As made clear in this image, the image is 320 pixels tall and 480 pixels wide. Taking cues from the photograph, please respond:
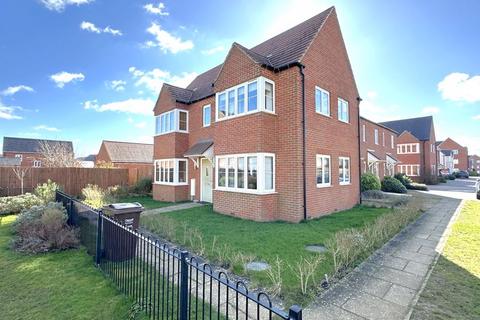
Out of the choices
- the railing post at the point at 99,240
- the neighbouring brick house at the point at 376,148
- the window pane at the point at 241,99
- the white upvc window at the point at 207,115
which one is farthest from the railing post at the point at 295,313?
the neighbouring brick house at the point at 376,148

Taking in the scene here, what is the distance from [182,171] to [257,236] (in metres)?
10.0

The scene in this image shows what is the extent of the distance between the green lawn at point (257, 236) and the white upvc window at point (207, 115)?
5.88m

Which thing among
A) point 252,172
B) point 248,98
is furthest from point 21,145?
point 252,172

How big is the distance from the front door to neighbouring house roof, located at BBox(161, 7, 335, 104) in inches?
172

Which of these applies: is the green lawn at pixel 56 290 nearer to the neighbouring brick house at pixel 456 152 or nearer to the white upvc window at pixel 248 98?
the white upvc window at pixel 248 98

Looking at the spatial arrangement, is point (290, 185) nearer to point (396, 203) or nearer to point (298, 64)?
point (298, 64)

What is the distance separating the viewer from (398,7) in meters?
10.7

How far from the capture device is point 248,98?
1094cm

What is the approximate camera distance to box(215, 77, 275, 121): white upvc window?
410 inches

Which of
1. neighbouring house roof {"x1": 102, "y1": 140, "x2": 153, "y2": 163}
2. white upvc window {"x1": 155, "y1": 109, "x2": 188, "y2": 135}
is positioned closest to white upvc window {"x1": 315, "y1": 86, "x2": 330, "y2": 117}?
white upvc window {"x1": 155, "y1": 109, "x2": 188, "y2": 135}

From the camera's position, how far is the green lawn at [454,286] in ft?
12.2

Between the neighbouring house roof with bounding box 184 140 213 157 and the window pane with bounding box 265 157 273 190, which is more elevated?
the neighbouring house roof with bounding box 184 140 213 157

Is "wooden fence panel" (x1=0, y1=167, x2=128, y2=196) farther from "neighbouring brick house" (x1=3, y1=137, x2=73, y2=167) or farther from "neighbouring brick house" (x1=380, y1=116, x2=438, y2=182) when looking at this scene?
"neighbouring brick house" (x1=380, y1=116, x2=438, y2=182)

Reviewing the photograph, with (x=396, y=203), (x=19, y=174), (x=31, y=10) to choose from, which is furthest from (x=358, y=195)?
(x=19, y=174)
